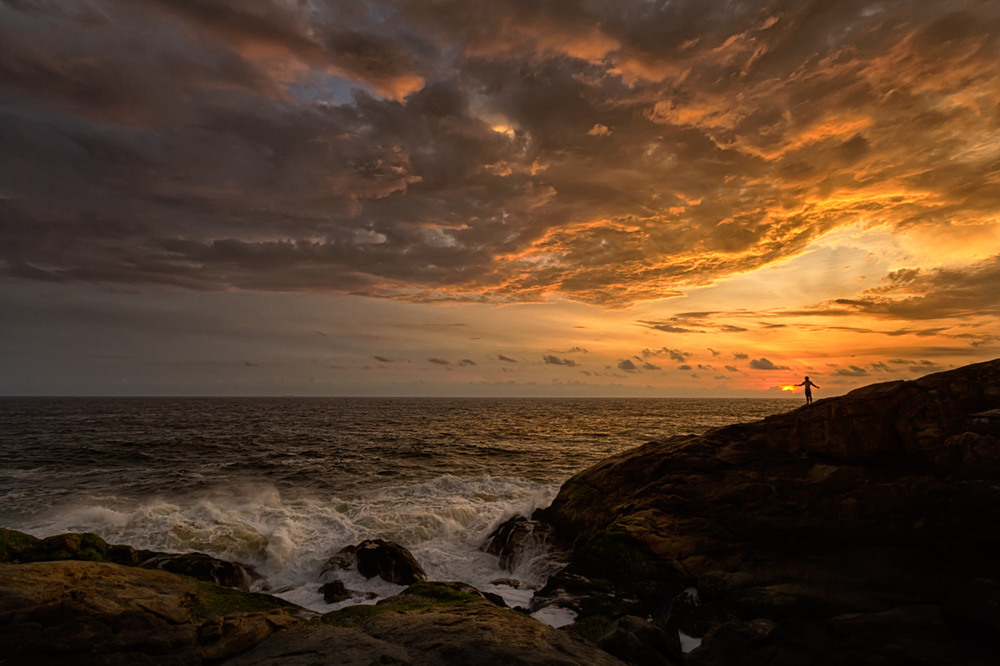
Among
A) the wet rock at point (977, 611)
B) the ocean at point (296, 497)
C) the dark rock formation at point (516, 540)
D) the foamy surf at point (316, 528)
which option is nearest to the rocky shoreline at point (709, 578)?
the wet rock at point (977, 611)

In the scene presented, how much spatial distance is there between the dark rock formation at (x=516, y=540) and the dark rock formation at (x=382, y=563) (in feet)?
10.9

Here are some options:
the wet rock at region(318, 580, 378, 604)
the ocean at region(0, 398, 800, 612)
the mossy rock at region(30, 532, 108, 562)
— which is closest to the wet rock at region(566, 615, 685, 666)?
the ocean at region(0, 398, 800, 612)

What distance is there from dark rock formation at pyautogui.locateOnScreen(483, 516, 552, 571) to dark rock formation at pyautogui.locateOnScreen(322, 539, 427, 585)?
10.9ft

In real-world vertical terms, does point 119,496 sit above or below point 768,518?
below

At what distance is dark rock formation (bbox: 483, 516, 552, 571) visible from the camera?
690 inches

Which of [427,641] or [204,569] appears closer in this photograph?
[427,641]

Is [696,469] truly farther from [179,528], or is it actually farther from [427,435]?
[427,435]

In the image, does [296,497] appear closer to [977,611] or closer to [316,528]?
[316,528]

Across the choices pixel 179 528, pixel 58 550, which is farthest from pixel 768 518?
pixel 179 528

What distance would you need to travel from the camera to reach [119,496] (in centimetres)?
2552

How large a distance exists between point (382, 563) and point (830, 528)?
44.2ft

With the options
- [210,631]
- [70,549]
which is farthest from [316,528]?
[210,631]

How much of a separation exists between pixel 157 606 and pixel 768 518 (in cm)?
1500

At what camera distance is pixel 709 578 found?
479 inches
